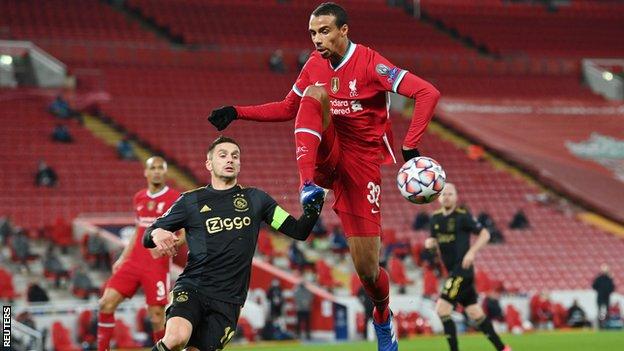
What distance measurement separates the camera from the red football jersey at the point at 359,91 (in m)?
8.62

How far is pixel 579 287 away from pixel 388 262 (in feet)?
18.0

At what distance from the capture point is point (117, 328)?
1917cm

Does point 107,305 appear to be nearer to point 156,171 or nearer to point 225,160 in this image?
point 156,171

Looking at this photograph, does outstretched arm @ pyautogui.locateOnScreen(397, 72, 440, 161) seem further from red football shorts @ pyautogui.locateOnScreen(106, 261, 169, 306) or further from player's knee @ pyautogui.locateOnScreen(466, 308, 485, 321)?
player's knee @ pyautogui.locateOnScreen(466, 308, 485, 321)

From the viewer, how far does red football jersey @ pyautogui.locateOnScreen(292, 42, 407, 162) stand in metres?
8.62

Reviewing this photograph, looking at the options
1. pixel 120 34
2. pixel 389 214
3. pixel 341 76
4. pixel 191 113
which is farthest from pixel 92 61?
pixel 341 76

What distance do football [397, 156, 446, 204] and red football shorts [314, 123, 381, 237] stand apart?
0.77 m

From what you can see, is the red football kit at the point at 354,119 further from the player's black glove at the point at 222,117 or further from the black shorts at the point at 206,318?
A: the black shorts at the point at 206,318

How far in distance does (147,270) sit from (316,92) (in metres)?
4.83

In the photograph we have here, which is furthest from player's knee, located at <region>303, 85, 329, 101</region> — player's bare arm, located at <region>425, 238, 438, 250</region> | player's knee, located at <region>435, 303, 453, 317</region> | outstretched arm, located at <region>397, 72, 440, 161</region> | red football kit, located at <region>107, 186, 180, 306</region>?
player's knee, located at <region>435, 303, 453, 317</region>

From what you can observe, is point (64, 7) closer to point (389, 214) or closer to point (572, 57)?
point (389, 214)

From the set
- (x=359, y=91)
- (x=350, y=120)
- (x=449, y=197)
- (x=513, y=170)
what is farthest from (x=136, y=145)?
(x=359, y=91)

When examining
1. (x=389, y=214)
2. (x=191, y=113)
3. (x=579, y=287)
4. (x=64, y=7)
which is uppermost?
(x=64, y=7)

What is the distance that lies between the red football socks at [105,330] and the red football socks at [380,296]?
12.2 ft
